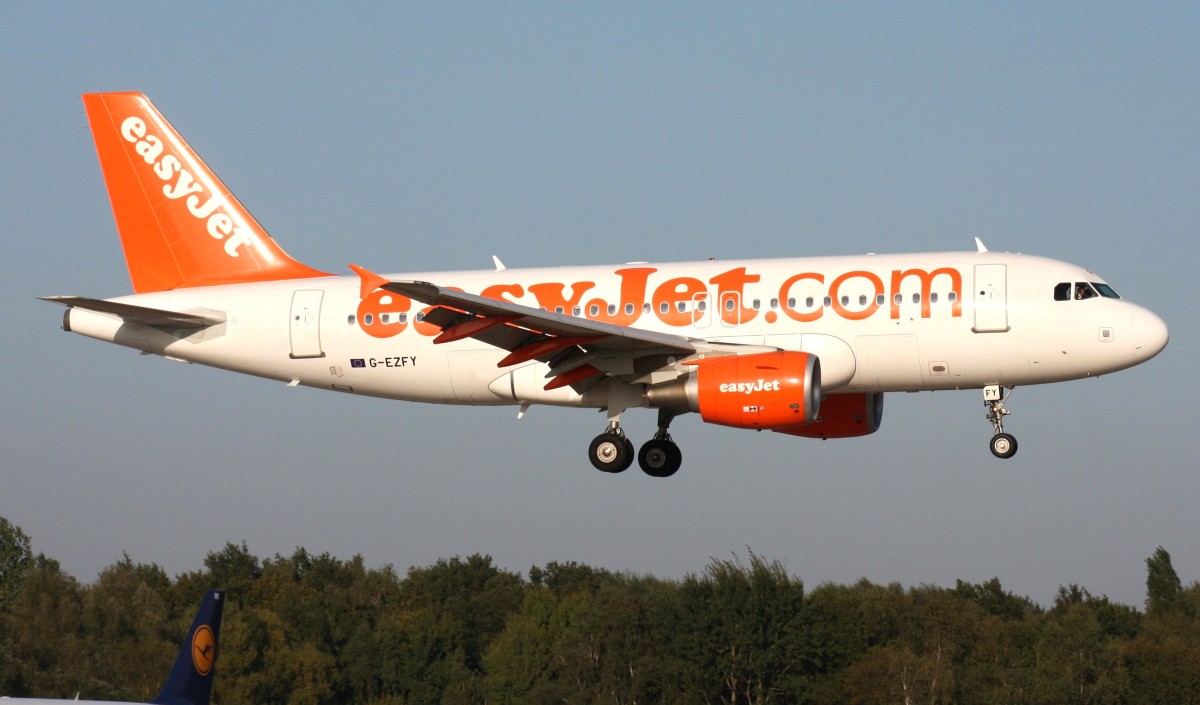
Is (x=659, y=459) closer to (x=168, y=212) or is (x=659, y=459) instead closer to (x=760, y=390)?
(x=760, y=390)

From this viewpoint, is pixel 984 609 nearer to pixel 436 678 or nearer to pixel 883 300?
pixel 436 678

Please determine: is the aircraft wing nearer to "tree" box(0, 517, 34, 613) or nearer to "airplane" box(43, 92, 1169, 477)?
"airplane" box(43, 92, 1169, 477)

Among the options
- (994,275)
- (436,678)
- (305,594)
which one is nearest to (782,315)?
(994,275)

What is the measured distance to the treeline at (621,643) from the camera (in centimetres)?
9588

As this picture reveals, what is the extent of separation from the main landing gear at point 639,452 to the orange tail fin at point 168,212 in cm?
911

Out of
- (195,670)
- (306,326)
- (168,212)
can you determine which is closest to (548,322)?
(306,326)

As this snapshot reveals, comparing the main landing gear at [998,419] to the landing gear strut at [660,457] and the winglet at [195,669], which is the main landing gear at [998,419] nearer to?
the landing gear strut at [660,457]

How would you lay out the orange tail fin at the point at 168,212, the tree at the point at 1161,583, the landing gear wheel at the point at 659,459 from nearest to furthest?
1. the landing gear wheel at the point at 659,459
2. the orange tail fin at the point at 168,212
3. the tree at the point at 1161,583

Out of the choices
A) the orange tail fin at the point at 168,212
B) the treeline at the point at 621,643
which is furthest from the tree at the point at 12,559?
the orange tail fin at the point at 168,212

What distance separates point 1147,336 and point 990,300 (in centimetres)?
343

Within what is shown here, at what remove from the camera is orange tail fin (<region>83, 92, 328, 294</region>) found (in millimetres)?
43281

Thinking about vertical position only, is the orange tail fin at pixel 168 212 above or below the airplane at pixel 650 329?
above

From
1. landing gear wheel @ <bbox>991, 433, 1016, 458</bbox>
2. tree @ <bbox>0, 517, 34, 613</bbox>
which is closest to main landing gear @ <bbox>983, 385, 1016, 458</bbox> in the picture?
landing gear wheel @ <bbox>991, 433, 1016, 458</bbox>

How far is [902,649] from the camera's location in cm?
10319
